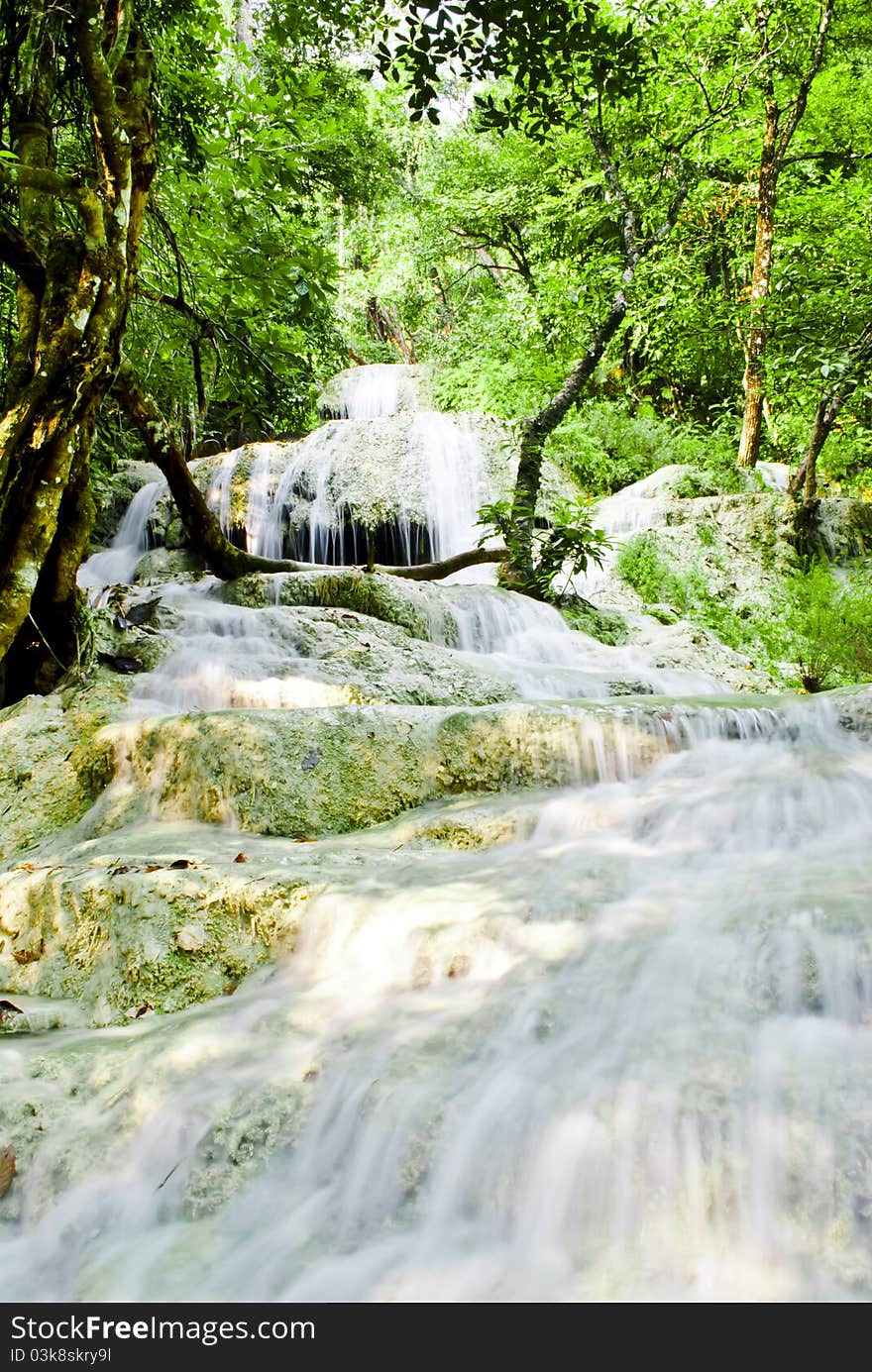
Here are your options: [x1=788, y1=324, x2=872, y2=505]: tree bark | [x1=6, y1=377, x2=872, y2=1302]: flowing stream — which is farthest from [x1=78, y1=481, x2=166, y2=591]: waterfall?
[x1=788, y1=324, x2=872, y2=505]: tree bark

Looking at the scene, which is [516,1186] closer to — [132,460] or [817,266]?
[817,266]

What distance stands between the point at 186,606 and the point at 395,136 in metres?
19.9

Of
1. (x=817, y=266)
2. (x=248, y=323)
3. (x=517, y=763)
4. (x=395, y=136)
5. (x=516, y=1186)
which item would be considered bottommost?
(x=516, y=1186)

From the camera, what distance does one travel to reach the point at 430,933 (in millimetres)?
2471

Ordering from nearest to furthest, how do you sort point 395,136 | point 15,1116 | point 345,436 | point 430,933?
point 15,1116
point 430,933
point 345,436
point 395,136

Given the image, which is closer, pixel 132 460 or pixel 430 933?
pixel 430 933

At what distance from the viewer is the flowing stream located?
5.06 ft

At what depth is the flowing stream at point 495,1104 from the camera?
1543 millimetres

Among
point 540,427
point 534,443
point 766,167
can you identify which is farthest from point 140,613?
point 766,167

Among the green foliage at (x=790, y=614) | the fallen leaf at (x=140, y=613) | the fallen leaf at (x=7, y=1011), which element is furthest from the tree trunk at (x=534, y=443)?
the fallen leaf at (x=7, y=1011)

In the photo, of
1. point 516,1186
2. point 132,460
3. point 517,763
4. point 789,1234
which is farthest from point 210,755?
point 132,460

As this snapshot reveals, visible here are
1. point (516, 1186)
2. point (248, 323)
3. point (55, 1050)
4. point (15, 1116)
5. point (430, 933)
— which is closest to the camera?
point (516, 1186)

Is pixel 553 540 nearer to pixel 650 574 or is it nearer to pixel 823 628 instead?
pixel 650 574

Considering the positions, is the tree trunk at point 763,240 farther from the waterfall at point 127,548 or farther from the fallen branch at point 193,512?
the waterfall at point 127,548
